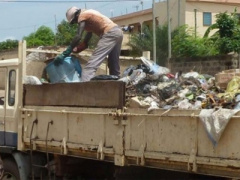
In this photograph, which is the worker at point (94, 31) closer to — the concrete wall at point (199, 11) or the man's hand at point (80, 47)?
the man's hand at point (80, 47)

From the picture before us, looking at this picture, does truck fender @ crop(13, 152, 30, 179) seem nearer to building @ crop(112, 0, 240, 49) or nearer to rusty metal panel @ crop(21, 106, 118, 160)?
rusty metal panel @ crop(21, 106, 118, 160)

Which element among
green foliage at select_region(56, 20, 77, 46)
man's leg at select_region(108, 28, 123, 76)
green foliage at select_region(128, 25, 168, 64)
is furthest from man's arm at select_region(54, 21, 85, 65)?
green foliage at select_region(56, 20, 77, 46)

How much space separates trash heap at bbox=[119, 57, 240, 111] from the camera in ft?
15.5

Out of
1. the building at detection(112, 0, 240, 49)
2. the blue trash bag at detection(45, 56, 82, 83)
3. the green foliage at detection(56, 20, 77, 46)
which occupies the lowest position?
the blue trash bag at detection(45, 56, 82, 83)

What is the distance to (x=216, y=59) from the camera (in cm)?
1401

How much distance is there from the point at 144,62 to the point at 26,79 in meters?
1.55

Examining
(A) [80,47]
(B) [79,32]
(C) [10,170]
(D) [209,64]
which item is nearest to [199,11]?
(D) [209,64]

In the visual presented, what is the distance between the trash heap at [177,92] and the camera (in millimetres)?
4738

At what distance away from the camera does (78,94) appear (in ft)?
18.8

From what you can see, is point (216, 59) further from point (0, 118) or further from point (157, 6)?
point (157, 6)

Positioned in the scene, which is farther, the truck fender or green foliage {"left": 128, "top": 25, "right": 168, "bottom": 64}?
green foliage {"left": 128, "top": 25, "right": 168, "bottom": 64}

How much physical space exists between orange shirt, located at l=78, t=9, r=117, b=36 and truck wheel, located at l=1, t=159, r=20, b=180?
80.9 inches

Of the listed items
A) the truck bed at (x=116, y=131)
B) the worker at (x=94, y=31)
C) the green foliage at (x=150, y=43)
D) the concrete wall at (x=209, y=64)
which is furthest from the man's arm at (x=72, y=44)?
the green foliage at (x=150, y=43)

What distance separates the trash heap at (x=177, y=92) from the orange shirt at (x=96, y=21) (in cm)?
83
